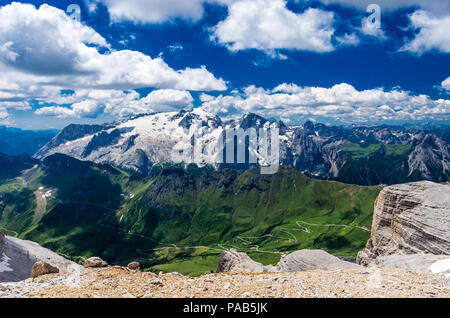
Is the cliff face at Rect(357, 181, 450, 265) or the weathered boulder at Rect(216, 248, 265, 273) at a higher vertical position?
the cliff face at Rect(357, 181, 450, 265)

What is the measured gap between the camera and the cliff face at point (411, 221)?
42.0 m

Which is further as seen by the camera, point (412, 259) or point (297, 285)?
point (412, 259)

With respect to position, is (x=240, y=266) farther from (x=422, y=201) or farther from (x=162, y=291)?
(x=422, y=201)

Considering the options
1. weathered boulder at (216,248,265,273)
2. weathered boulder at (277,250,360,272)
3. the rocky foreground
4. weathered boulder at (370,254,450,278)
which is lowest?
weathered boulder at (216,248,265,273)

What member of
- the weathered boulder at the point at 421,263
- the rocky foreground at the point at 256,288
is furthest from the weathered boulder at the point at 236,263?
the rocky foreground at the point at 256,288

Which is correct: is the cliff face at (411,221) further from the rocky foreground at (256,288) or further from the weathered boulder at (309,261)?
the rocky foreground at (256,288)

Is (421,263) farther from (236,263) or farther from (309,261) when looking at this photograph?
(236,263)

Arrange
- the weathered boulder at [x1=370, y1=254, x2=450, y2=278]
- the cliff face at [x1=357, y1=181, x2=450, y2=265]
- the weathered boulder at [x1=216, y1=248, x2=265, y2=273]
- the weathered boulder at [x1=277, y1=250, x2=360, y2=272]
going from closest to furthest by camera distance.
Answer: the weathered boulder at [x1=370, y1=254, x2=450, y2=278] < the weathered boulder at [x1=277, y1=250, x2=360, y2=272] < the cliff face at [x1=357, y1=181, x2=450, y2=265] < the weathered boulder at [x1=216, y1=248, x2=265, y2=273]

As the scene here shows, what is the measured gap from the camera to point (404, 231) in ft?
159

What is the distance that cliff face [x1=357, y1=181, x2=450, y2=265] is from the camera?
42000 millimetres

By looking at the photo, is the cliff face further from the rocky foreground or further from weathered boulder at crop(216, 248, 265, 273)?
the rocky foreground

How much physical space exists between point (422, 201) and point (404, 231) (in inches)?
256

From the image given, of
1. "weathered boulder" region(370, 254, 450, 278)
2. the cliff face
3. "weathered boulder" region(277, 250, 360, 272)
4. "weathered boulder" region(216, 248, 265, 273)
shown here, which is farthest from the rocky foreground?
the cliff face
